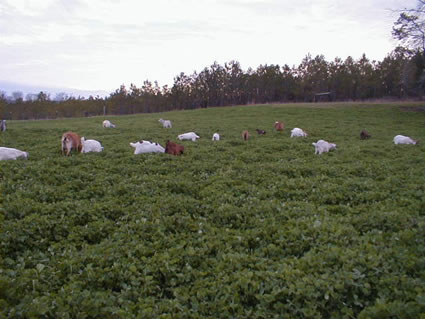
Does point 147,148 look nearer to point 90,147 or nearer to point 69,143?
point 90,147

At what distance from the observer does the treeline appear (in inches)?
2469

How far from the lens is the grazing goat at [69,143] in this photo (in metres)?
11.1

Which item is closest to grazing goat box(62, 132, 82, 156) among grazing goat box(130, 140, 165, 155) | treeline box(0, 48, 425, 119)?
grazing goat box(130, 140, 165, 155)

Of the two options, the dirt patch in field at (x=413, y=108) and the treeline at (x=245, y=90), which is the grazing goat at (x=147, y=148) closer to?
the dirt patch in field at (x=413, y=108)

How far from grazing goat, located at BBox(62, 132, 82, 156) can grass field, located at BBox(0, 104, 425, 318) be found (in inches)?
80.0

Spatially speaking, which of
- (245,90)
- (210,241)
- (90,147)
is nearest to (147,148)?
(90,147)

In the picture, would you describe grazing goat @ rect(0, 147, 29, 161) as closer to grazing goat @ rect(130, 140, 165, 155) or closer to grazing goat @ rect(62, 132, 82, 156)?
grazing goat @ rect(62, 132, 82, 156)

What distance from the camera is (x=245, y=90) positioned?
6900 cm

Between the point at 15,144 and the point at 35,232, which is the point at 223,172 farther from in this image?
the point at 15,144

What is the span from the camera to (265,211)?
5.95m

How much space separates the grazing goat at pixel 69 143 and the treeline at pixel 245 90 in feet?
179

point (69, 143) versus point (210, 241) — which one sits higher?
point (69, 143)

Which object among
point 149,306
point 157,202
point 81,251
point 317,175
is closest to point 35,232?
point 81,251

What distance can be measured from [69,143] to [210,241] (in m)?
8.27
